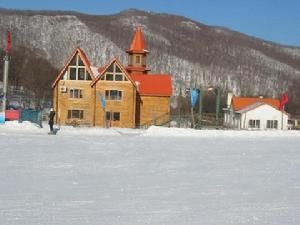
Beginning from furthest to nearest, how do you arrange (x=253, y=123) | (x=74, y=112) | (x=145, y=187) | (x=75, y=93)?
(x=253, y=123) < (x=75, y=93) < (x=74, y=112) < (x=145, y=187)

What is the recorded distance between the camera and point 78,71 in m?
47.1

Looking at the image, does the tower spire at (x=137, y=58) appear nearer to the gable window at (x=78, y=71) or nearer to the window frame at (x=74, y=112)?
the gable window at (x=78, y=71)

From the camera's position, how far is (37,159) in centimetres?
1502

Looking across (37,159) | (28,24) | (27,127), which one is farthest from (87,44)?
(37,159)

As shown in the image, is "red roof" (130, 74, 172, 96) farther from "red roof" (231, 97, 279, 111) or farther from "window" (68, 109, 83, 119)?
"red roof" (231, 97, 279, 111)

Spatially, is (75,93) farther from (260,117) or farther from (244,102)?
(244,102)

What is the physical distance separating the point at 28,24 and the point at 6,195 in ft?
630

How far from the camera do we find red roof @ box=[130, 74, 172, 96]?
1933 inches

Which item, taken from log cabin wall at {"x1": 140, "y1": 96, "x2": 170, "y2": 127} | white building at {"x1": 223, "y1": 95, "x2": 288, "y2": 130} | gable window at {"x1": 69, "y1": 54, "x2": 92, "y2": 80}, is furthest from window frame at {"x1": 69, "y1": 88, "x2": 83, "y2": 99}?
white building at {"x1": 223, "y1": 95, "x2": 288, "y2": 130}

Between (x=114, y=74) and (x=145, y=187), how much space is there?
120 ft

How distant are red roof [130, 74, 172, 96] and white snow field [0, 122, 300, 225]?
101 ft

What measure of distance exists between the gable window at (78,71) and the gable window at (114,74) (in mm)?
1896

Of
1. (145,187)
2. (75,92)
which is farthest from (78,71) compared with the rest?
(145,187)

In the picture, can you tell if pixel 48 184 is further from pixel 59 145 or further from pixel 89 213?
pixel 59 145
